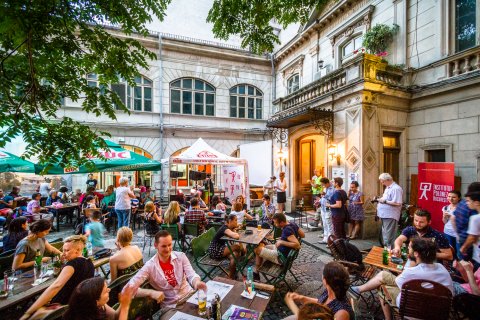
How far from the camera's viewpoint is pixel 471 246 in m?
3.69

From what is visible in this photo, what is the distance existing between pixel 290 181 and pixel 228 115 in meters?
8.11

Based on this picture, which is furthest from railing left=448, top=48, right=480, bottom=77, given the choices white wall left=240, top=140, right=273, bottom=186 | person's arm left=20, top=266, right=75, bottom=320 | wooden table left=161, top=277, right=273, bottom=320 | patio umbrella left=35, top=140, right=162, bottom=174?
patio umbrella left=35, top=140, right=162, bottom=174

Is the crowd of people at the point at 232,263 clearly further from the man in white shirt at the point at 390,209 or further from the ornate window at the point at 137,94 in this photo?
the ornate window at the point at 137,94

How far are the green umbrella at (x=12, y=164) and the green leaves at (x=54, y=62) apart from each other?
5.69 meters

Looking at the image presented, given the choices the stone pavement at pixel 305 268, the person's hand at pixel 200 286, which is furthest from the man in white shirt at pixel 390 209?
the person's hand at pixel 200 286

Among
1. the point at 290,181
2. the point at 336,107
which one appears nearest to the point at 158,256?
the point at 336,107

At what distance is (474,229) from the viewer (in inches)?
140

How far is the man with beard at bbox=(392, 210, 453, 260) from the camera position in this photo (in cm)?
395

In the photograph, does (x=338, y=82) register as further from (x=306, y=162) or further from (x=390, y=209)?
(x=306, y=162)

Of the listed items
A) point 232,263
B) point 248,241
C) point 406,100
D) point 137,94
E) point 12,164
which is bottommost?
point 232,263

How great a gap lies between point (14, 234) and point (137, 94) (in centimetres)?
1291

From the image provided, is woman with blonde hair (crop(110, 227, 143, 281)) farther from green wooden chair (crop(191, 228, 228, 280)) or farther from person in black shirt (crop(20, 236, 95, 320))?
green wooden chair (crop(191, 228, 228, 280))

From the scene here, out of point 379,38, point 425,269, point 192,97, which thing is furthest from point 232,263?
point 192,97

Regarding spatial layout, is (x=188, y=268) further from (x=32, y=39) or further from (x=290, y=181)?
(x=290, y=181)
